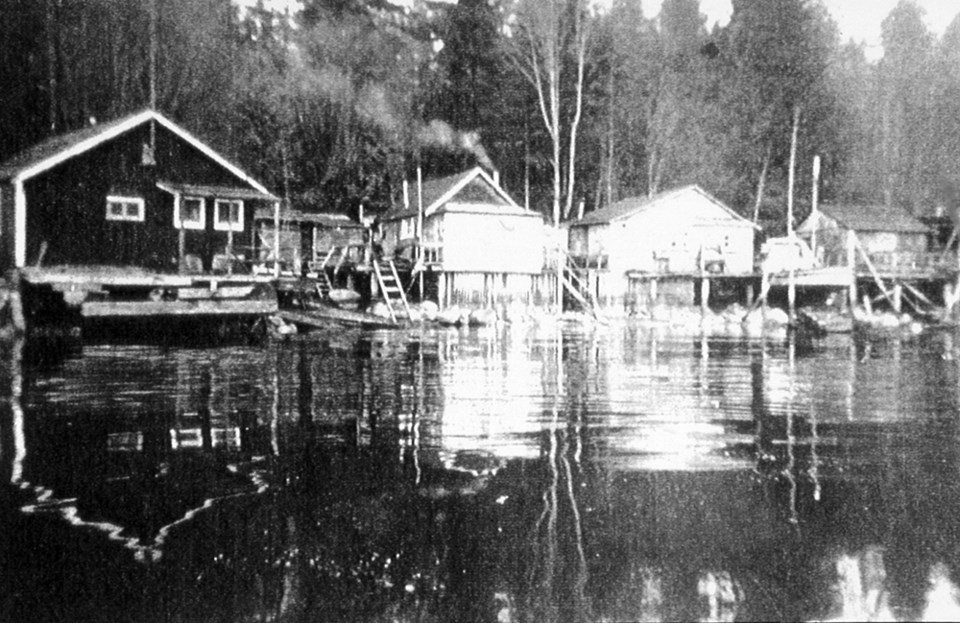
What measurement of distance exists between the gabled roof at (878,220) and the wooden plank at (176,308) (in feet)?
122

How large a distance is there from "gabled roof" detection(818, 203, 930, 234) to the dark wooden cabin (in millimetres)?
34551

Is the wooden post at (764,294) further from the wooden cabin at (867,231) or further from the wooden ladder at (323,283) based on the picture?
the wooden ladder at (323,283)

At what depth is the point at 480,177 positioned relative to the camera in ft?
159

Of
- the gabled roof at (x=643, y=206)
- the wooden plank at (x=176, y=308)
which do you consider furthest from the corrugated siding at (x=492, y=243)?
the wooden plank at (x=176, y=308)

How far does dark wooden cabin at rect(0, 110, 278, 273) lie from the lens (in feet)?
102

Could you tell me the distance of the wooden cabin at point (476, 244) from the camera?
46.9m

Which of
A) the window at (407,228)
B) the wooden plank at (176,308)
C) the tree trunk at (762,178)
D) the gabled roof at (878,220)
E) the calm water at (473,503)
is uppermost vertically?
the tree trunk at (762,178)

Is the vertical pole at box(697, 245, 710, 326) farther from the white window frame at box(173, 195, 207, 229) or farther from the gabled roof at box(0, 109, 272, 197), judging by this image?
the white window frame at box(173, 195, 207, 229)

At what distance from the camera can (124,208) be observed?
107 feet

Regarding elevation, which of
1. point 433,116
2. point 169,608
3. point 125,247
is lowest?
point 169,608

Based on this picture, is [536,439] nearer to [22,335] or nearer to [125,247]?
[22,335]

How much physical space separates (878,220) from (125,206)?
41358 millimetres

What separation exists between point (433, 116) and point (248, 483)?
179 feet

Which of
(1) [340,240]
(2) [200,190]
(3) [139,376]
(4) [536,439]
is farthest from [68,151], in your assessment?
(4) [536,439]
